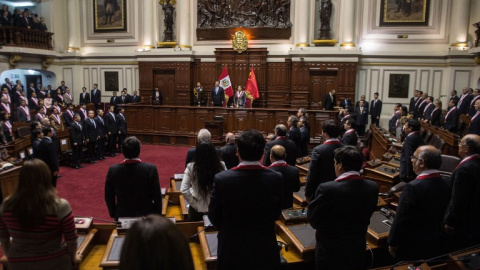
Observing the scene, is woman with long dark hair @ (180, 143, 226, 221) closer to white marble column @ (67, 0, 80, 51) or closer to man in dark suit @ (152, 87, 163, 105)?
man in dark suit @ (152, 87, 163, 105)

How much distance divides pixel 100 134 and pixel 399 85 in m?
10.5

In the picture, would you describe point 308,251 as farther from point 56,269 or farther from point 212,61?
point 212,61

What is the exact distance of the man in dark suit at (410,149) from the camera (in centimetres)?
525

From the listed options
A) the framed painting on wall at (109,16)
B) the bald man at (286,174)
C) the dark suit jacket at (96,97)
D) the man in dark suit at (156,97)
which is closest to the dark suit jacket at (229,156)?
the bald man at (286,174)

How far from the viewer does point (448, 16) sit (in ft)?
43.0

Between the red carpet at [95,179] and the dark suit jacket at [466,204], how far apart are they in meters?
4.75

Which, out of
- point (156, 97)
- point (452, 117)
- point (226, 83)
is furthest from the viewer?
point (156, 97)

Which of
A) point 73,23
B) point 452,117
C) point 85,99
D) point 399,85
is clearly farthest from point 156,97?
point 452,117

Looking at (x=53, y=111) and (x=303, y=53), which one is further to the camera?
(x=303, y=53)

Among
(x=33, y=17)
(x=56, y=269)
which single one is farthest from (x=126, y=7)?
(x=56, y=269)

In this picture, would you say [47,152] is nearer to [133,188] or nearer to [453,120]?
[133,188]

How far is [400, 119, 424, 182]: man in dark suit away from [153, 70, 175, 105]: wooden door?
448 inches

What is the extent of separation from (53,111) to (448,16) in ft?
44.0

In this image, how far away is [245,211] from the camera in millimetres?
2311
